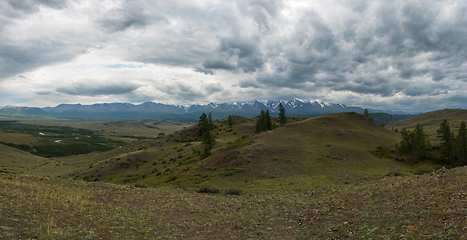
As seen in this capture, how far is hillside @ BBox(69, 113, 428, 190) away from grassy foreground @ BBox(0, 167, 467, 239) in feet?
39.4

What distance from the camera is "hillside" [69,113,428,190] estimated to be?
1362 inches

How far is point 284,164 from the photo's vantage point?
1631 inches

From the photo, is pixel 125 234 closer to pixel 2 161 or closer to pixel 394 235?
pixel 394 235

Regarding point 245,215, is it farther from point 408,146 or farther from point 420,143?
point 420,143

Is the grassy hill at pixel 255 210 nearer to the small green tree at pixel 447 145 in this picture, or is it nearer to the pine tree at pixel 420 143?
the pine tree at pixel 420 143

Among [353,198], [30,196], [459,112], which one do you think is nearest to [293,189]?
[353,198]

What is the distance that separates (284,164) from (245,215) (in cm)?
2448

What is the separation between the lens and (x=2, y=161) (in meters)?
109

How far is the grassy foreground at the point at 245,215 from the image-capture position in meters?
11.0

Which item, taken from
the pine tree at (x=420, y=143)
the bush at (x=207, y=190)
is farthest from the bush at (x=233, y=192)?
the pine tree at (x=420, y=143)

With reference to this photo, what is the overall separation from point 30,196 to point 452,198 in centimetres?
3235

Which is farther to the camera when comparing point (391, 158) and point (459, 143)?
point (391, 158)

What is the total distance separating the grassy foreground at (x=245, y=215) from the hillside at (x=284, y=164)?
12.0 meters

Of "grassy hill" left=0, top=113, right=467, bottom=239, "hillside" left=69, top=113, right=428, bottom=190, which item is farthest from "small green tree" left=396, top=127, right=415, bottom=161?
"grassy hill" left=0, top=113, right=467, bottom=239
